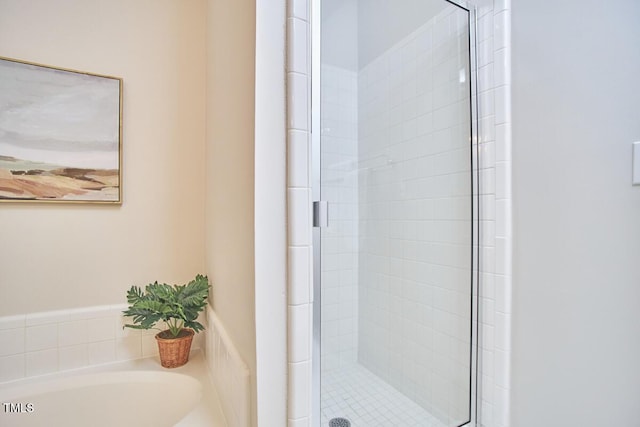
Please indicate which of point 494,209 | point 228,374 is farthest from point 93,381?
point 494,209

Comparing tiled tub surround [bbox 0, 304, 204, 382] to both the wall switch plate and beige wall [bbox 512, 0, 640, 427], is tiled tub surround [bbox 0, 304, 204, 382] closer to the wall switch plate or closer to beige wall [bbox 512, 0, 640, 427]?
beige wall [bbox 512, 0, 640, 427]

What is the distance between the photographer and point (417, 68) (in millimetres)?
1353

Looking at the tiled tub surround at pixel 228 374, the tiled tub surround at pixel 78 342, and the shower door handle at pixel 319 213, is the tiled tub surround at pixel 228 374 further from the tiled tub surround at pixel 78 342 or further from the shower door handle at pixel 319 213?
the shower door handle at pixel 319 213

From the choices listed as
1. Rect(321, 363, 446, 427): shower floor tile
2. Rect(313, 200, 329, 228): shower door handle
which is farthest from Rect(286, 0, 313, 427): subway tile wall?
Rect(321, 363, 446, 427): shower floor tile

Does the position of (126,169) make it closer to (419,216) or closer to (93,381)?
(93,381)

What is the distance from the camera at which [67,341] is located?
4.17 ft

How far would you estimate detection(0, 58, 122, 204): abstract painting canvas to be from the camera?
1.19 m

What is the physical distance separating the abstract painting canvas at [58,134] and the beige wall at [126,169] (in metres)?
0.05

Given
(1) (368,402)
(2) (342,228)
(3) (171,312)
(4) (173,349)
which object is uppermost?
(2) (342,228)

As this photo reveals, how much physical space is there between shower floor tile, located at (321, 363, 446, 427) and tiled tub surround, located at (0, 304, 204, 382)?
919 millimetres

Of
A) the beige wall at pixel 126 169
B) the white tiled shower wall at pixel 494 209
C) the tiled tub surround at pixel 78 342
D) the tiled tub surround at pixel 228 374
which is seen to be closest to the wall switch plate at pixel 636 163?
the white tiled shower wall at pixel 494 209

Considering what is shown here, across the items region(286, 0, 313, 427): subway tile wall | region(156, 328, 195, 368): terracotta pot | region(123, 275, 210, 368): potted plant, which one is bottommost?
region(156, 328, 195, 368): terracotta pot

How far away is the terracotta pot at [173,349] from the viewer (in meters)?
1.28

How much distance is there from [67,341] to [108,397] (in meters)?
0.31
